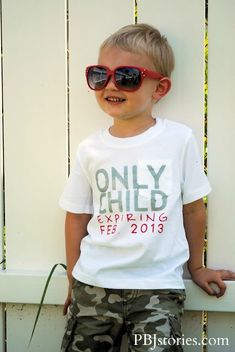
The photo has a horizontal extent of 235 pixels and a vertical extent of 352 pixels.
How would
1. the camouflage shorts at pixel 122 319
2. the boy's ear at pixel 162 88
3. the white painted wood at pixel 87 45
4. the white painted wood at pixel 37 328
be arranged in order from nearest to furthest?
the camouflage shorts at pixel 122 319
the boy's ear at pixel 162 88
the white painted wood at pixel 87 45
the white painted wood at pixel 37 328

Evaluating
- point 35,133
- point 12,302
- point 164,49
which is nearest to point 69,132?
point 35,133

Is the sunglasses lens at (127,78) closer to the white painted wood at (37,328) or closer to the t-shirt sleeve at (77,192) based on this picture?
the t-shirt sleeve at (77,192)

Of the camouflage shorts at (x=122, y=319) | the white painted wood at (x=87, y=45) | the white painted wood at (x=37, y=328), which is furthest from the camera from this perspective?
the white painted wood at (x=37, y=328)

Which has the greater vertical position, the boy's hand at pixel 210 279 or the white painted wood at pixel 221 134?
the white painted wood at pixel 221 134

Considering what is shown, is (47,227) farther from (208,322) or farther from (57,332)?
(208,322)

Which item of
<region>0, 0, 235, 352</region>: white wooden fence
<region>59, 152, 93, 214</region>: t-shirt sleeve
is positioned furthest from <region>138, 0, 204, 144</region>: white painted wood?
<region>59, 152, 93, 214</region>: t-shirt sleeve

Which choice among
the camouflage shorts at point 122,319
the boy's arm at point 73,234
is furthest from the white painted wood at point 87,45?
the camouflage shorts at point 122,319

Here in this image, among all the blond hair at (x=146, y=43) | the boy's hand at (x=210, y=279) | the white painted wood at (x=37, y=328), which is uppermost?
the blond hair at (x=146, y=43)

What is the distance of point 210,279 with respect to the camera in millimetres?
1600

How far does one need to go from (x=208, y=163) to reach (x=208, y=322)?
0.55m

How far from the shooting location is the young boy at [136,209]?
147 cm

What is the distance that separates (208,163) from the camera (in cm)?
164

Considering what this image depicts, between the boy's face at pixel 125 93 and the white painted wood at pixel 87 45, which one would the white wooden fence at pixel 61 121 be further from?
the boy's face at pixel 125 93

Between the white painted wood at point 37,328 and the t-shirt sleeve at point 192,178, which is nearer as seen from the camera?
the t-shirt sleeve at point 192,178
